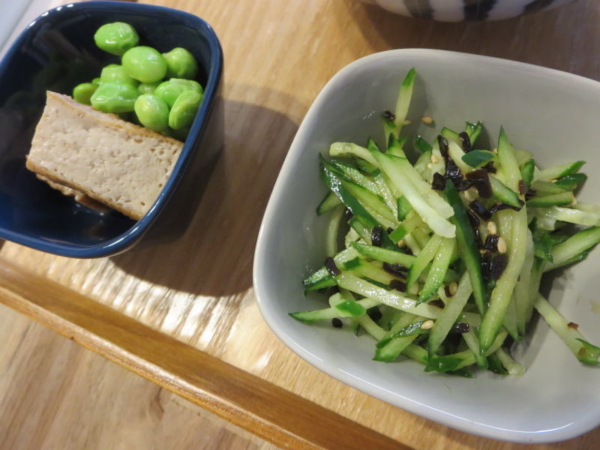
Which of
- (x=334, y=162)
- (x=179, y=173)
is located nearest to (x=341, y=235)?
(x=334, y=162)

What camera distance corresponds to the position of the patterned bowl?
2.40 feet

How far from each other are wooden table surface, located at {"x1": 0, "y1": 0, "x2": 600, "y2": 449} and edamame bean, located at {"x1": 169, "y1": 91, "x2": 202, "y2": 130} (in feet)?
0.48

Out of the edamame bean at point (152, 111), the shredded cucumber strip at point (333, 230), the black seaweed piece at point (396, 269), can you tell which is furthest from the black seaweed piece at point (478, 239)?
the edamame bean at point (152, 111)

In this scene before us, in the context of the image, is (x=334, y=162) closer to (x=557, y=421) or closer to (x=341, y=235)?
(x=341, y=235)

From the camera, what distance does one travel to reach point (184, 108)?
856 mm

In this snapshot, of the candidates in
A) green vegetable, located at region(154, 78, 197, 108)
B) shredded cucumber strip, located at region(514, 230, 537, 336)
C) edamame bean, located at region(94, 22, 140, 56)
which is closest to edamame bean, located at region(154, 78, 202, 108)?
green vegetable, located at region(154, 78, 197, 108)

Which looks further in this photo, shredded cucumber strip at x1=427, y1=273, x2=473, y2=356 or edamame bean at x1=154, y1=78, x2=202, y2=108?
edamame bean at x1=154, y1=78, x2=202, y2=108

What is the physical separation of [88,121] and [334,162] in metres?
0.51

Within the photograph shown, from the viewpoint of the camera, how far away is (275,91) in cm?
101

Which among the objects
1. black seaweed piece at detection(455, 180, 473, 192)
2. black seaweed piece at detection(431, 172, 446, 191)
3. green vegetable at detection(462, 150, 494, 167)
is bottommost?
black seaweed piece at detection(431, 172, 446, 191)

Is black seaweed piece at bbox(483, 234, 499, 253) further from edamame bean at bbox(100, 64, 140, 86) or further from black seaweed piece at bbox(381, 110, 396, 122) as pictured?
edamame bean at bbox(100, 64, 140, 86)

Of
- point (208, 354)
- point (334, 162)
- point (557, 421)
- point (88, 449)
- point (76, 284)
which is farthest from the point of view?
point (88, 449)

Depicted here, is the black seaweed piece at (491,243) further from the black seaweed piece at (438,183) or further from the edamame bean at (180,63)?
the edamame bean at (180,63)

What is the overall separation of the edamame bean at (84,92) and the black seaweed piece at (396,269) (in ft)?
2.35
